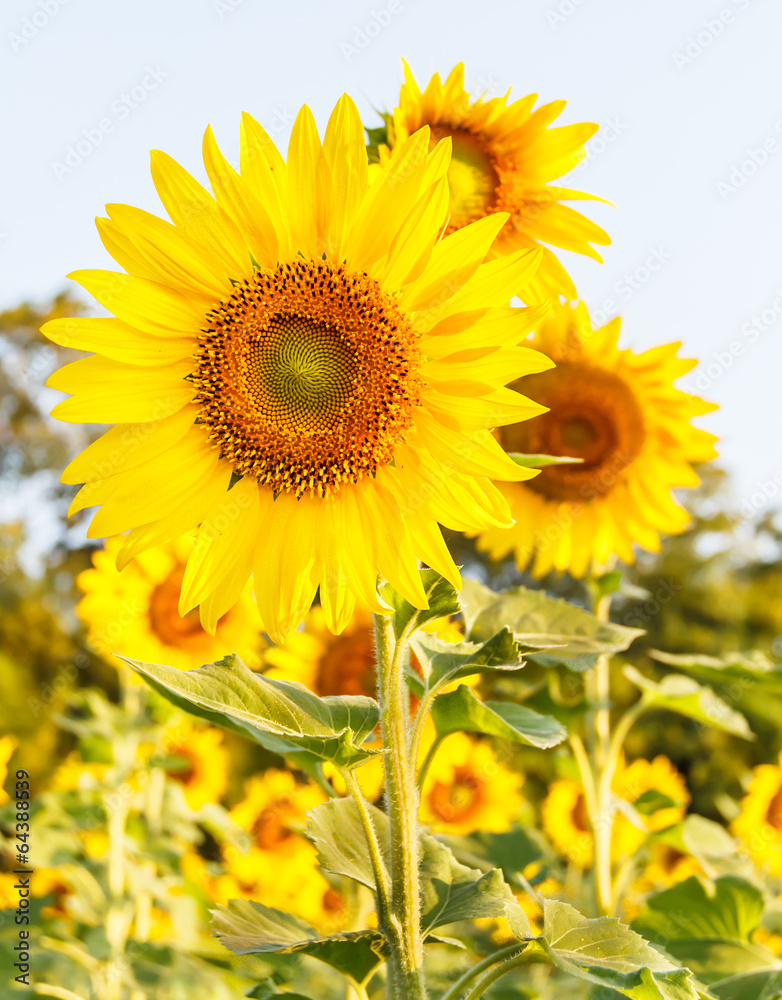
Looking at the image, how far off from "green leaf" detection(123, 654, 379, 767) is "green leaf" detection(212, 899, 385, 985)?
0.29 meters

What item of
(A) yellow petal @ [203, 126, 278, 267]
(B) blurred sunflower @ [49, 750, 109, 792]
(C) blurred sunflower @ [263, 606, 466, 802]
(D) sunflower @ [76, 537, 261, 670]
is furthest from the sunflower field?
(D) sunflower @ [76, 537, 261, 670]

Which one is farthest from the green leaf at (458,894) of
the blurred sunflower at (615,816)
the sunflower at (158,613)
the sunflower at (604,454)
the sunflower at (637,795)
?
the blurred sunflower at (615,816)

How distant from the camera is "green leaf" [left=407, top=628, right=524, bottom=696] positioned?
143 centimetres

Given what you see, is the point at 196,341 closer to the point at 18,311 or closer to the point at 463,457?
the point at 463,457

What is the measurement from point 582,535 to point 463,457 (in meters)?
2.18

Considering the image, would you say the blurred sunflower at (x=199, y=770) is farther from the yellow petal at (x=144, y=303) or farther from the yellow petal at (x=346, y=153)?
the yellow petal at (x=346, y=153)

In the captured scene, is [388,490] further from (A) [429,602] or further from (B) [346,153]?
(B) [346,153]

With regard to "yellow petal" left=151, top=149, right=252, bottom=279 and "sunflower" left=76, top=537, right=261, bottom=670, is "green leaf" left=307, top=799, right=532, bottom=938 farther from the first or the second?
"sunflower" left=76, top=537, right=261, bottom=670

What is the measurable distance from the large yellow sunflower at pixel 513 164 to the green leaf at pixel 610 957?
127 centimetres

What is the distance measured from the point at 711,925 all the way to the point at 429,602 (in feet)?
5.18

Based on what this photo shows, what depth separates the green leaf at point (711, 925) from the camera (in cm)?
223

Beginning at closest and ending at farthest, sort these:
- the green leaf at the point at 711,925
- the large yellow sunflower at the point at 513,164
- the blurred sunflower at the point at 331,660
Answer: the large yellow sunflower at the point at 513,164 < the green leaf at the point at 711,925 < the blurred sunflower at the point at 331,660

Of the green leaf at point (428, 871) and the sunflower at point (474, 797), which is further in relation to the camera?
the sunflower at point (474, 797)

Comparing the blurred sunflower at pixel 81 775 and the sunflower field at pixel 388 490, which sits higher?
the sunflower field at pixel 388 490
